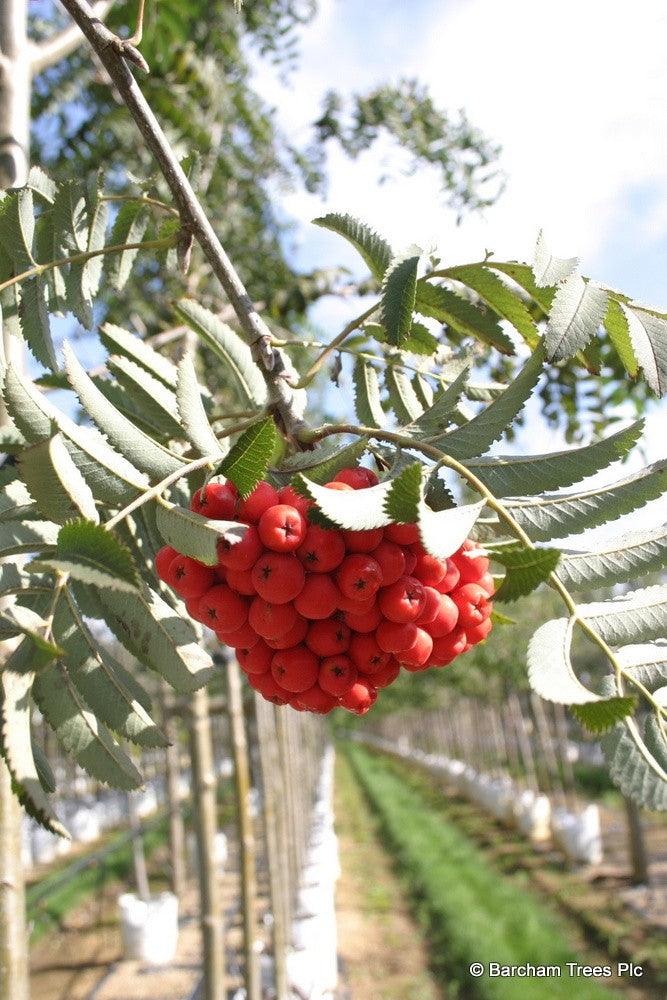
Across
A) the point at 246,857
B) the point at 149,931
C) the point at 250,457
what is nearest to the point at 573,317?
the point at 250,457

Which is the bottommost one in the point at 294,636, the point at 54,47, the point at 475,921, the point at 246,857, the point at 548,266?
the point at 475,921

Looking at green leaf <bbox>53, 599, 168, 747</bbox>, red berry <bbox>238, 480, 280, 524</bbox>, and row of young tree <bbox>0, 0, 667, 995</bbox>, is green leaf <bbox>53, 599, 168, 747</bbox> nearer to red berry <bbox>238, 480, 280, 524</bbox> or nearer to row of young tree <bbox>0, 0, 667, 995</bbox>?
row of young tree <bbox>0, 0, 667, 995</bbox>

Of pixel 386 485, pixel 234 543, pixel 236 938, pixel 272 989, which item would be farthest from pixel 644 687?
pixel 236 938

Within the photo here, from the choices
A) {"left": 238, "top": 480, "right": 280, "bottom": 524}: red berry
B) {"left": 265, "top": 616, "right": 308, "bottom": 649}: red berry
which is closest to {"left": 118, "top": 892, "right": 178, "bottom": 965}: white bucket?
{"left": 265, "top": 616, "right": 308, "bottom": 649}: red berry

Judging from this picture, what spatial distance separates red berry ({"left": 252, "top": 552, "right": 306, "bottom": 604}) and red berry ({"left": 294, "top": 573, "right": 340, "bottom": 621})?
15 mm

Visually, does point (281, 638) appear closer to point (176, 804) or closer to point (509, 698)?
point (176, 804)

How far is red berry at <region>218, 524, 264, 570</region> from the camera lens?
0.88 meters

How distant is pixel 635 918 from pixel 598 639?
9.87 metres

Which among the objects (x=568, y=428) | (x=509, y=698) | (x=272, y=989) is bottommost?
(x=272, y=989)

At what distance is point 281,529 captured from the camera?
87 centimetres

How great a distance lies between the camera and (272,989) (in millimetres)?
5070

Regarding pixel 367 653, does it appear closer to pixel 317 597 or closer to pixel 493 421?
pixel 317 597

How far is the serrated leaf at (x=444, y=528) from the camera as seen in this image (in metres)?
0.80

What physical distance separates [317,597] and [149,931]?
8333 millimetres
